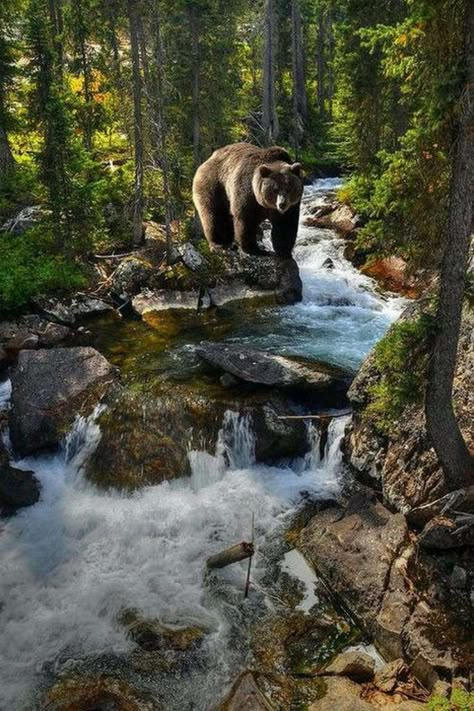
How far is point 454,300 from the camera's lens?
6000 millimetres

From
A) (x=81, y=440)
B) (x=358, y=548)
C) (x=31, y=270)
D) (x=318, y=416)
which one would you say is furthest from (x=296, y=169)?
(x=31, y=270)

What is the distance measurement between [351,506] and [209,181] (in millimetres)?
6404

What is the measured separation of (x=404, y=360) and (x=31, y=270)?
13133mm

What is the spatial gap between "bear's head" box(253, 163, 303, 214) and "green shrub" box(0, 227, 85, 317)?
31.4 feet

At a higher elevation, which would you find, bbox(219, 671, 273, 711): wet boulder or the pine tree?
the pine tree

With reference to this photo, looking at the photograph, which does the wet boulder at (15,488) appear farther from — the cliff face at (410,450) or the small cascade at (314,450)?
the cliff face at (410,450)

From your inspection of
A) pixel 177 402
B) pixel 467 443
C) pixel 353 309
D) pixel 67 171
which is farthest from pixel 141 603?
pixel 67 171

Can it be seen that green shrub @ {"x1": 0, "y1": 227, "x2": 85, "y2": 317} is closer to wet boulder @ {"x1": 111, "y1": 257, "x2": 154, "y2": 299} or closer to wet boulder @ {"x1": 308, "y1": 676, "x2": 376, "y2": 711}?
wet boulder @ {"x1": 111, "y1": 257, "x2": 154, "y2": 299}

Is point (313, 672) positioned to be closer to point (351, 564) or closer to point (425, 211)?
point (351, 564)

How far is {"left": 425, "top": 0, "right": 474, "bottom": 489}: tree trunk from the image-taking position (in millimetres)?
5000

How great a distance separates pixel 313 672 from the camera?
21.4 ft

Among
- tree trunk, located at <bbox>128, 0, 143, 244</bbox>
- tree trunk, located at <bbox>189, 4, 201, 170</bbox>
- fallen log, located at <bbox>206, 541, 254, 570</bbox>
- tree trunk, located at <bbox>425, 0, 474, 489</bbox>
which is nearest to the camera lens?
tree trunk, located at <bbox>425, 0, 474, 489</bbox>

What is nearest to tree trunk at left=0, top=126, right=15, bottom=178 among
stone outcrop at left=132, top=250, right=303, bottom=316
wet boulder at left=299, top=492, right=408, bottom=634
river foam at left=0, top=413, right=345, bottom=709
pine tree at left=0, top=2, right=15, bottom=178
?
pine tree at left=0, top=2, right=15, bottom=178

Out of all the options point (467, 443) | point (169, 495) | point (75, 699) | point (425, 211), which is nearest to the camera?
point (425, 211)
